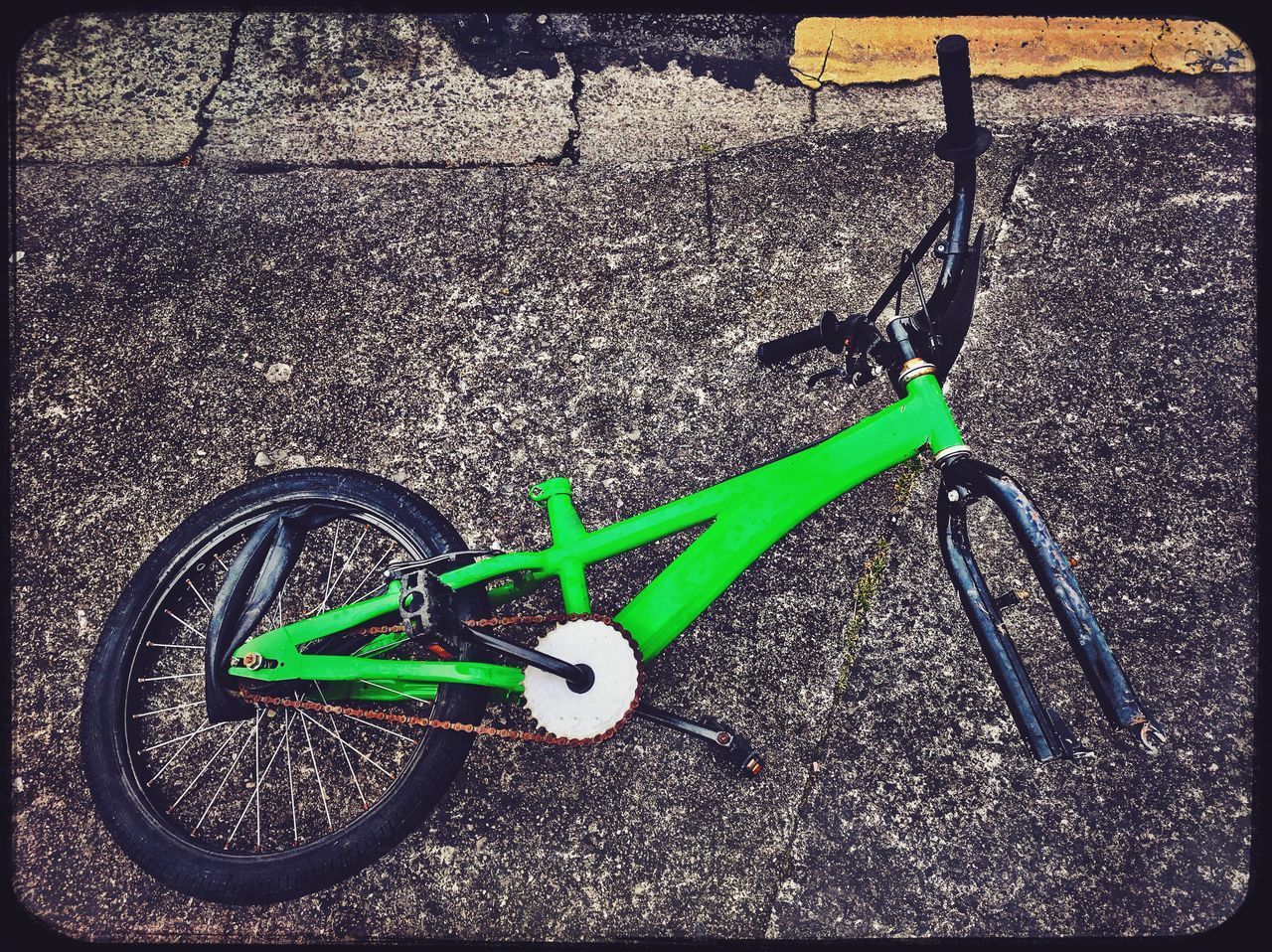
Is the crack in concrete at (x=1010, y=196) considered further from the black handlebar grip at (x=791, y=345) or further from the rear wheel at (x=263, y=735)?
the rear wheel at (x=263, y=735)

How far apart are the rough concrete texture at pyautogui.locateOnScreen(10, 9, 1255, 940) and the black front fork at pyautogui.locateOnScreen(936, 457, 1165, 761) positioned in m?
0.96

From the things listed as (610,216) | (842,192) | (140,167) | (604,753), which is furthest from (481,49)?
(604,753)

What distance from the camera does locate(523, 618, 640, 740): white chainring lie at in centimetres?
186

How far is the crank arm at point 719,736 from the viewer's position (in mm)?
2076

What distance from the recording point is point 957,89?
1689 mm

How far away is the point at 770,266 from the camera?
10.0 ft

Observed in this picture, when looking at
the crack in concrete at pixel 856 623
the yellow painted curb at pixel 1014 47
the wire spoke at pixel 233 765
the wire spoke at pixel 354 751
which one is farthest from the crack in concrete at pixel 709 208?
the wire spoke at pixel 233 765

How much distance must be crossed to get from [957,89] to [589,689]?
1722 millimetres

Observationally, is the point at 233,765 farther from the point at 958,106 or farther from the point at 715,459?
the point at 958,106

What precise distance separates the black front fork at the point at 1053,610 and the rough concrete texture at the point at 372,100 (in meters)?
2.55

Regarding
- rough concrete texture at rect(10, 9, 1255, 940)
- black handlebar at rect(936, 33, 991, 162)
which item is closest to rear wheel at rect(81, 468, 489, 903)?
rough concrete texture at rect(10, 9, 1255, 940)

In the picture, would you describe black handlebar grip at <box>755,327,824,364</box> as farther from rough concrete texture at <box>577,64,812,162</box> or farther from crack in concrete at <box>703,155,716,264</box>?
rough concrete texture at <box>577,64,812,162</box>

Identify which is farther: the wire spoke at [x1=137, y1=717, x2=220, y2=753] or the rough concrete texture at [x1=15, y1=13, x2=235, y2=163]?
the rough concrete texture at [x1=15, y1=13, x2=235, y2=163]

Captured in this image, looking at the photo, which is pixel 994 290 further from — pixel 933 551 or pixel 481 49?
pixel 481 49
